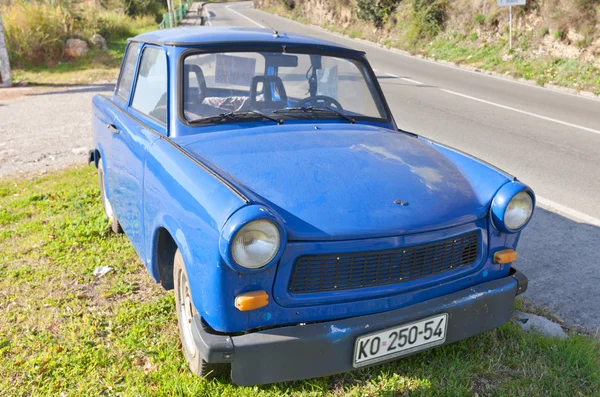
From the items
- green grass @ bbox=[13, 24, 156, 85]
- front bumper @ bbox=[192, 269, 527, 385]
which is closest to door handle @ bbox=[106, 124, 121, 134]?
front bumper @ bbox=[192, 269, 527, 385]

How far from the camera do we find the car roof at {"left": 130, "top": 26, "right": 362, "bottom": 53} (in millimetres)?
3648

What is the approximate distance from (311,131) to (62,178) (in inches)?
168

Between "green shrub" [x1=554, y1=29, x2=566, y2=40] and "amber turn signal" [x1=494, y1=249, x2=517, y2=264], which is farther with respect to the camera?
"green shrub" [x1=554, y1=29, x2=566, y2=40]

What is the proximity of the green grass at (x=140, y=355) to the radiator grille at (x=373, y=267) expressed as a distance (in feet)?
1.95

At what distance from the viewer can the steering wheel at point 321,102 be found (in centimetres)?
386

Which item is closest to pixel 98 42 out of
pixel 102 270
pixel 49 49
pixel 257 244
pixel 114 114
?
pixel 49 49

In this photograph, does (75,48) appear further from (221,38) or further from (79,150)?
(221,38)

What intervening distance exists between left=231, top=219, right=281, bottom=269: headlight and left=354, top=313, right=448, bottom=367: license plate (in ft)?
1.85

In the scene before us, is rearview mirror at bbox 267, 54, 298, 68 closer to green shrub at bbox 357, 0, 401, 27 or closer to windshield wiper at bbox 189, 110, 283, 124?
windshield wiper at bbox 189, 110, 283, 124

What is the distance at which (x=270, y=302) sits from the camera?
7.84ft

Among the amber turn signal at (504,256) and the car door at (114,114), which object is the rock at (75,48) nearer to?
the car door at (114,114)

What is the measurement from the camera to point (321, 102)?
3.88 metres

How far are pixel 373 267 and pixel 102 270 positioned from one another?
7.87ft

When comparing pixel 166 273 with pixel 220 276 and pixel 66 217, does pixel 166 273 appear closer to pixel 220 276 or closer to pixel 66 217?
pixel 220 276
